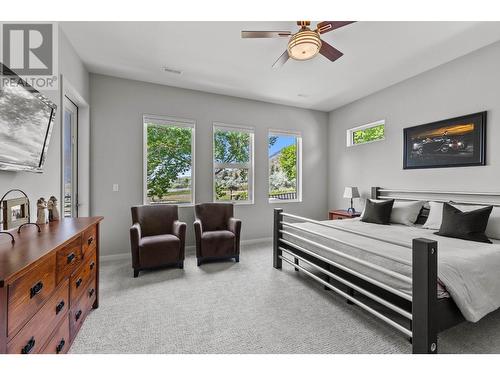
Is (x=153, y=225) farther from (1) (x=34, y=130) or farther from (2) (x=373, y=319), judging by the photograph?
(2) (x=373, y=319)

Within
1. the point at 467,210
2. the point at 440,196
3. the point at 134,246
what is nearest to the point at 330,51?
the point at 467,210

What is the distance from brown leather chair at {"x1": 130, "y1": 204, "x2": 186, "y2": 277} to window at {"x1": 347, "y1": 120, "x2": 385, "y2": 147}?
3727mm

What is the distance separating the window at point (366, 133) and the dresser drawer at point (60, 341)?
4.80 meters

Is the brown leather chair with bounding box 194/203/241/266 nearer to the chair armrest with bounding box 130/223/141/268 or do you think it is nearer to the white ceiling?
the chair armrest with bounding box 130/223/141/268

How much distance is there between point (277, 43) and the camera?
9.09 feet

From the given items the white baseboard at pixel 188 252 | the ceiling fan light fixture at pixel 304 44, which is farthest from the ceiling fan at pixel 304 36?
the white baseboard at pixel 188 252

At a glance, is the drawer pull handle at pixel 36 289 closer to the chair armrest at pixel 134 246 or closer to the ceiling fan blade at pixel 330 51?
the chair armrest at pixel 134 246

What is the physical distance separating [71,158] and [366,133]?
16.4ft

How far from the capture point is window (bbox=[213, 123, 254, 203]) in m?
4.45

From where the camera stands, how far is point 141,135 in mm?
3846

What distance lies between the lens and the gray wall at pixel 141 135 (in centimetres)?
361

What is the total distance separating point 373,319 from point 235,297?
1.30m

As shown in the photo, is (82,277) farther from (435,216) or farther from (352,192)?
(352,192)

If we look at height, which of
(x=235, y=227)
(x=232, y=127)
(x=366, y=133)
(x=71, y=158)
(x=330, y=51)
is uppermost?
(x=330, y=51)
